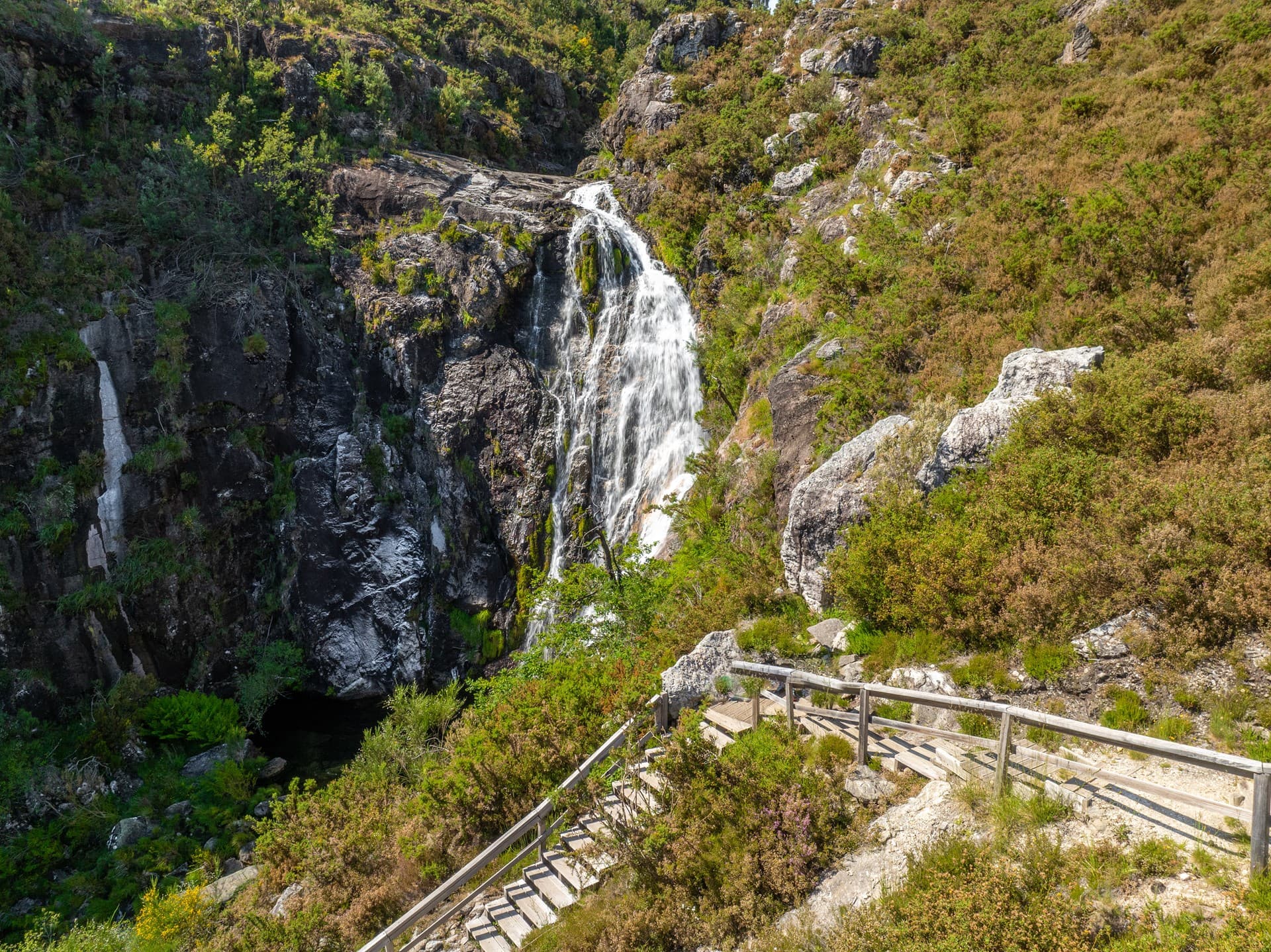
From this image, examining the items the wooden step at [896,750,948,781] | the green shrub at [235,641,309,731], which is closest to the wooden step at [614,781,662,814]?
the wooden step at [896,750,948,781]

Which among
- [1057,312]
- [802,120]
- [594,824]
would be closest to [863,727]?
[594,824]

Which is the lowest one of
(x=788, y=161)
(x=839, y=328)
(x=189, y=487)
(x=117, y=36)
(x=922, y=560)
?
(x=189, y=487)

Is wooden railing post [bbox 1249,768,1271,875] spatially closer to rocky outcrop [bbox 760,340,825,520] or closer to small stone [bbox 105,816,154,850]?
rocky outcrop [bbox 760,340,825,520]

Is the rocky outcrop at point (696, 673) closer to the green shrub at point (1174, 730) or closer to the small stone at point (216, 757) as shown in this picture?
the green shrub at point (1174, 730)

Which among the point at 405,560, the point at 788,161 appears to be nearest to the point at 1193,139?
the point at 788,161

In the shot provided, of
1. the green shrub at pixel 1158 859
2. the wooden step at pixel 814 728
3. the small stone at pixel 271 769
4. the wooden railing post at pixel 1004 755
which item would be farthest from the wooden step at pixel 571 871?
the small stone at pixel 271 769

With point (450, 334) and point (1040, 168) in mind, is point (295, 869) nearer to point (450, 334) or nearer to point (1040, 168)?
point (450, 334)
